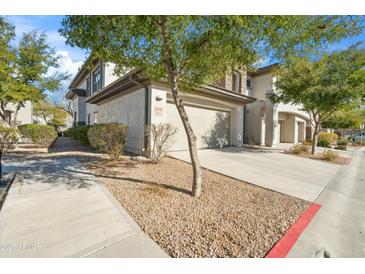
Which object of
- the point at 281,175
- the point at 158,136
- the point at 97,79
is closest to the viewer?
the point at 281,175

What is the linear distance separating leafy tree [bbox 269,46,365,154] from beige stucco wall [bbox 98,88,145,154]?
22.8 feet

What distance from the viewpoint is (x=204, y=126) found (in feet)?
37.7

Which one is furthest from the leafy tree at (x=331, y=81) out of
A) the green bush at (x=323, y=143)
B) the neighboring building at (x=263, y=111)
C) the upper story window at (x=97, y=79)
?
the upper story window at (x=97, y=79)

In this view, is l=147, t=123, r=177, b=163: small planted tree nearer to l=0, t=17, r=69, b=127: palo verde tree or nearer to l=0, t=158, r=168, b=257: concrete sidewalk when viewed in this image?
l=0, t=158, r=168, b=257: concrete sidewalk

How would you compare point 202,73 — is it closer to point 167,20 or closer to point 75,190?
point 167,20

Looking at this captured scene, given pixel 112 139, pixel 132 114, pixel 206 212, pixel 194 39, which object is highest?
pixel 194 39

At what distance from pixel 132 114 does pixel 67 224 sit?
23.3 feet

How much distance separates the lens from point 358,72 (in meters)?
9.32

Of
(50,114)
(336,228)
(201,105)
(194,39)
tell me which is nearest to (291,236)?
(336,228)

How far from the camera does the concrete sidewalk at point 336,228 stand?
267 cm

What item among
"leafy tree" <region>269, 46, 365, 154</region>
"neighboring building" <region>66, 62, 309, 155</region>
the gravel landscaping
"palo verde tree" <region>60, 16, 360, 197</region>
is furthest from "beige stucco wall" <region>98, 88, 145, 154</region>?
"leafy tree" <region>269, 46, 365, 154</region>

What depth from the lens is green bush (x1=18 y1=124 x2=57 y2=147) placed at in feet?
35.1

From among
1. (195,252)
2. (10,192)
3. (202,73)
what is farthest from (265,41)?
(10,192)

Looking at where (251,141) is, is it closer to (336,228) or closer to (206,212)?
(336,228)
